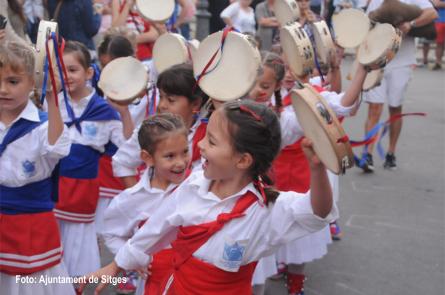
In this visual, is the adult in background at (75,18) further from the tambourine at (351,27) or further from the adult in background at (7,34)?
the tambourine at (351,27)

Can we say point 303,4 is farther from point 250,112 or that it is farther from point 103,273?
point 103,273

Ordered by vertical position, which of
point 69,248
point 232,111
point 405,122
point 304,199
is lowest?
point 405,122

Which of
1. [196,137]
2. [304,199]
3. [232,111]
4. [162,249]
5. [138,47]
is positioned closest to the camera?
[304,199]

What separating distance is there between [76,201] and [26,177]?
2.79 feet

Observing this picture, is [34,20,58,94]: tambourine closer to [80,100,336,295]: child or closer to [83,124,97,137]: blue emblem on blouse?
[80,100,336,295]: child

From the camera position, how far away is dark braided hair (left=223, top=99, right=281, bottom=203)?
2.13 metres

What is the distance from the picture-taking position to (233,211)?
2.15 meters

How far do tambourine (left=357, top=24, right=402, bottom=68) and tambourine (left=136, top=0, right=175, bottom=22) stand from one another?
1320mm

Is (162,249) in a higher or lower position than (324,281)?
higher

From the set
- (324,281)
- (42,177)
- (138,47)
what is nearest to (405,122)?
(138,47)

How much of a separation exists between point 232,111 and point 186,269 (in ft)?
1.91

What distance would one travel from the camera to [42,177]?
9.14 ft

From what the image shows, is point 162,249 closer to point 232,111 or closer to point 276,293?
point 232,111

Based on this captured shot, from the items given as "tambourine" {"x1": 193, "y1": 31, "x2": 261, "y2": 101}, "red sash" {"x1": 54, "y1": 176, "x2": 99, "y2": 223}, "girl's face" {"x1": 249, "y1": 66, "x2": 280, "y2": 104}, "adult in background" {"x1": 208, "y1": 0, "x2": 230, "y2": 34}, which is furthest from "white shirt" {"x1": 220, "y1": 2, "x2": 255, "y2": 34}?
"tambourine" {"x1": 193, "y1": 31, "x2": 261, "y2": 101}
